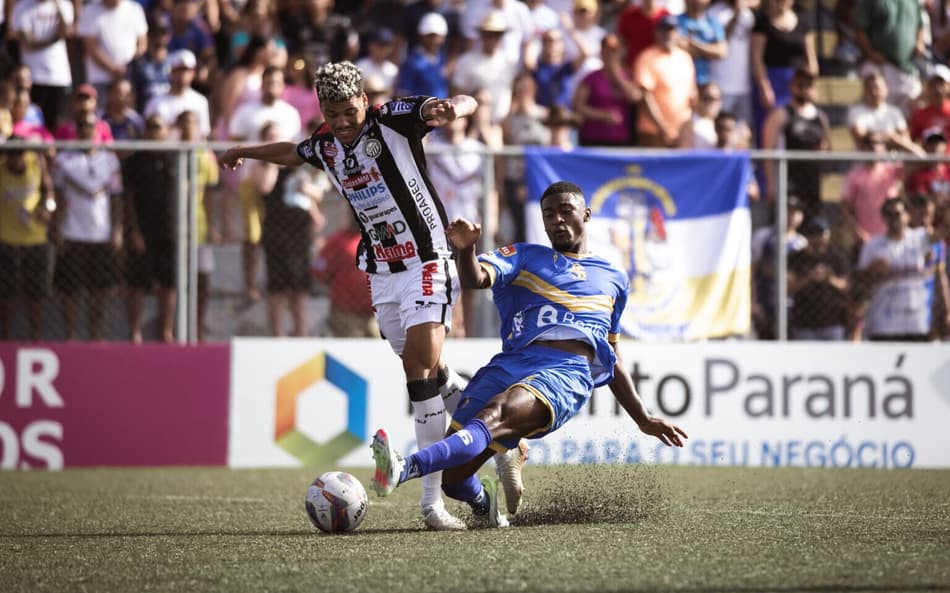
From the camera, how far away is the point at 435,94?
15.1m

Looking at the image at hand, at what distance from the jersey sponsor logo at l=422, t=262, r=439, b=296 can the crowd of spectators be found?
5.17 m

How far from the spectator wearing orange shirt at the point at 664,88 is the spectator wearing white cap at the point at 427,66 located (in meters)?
2.05

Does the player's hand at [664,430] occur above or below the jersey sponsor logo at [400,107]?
below

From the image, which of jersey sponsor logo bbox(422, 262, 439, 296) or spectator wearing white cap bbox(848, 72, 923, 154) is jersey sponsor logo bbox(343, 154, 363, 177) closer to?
jersey sponsor logo bbox(422, 262, 439, 296)

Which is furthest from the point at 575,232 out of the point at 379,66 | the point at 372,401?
the point at 379,66

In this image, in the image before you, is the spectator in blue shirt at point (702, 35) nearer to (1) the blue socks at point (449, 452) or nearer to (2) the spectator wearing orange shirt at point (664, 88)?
(2) the spectator wearing orange shirt at point (664, 88)

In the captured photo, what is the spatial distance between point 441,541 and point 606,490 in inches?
102

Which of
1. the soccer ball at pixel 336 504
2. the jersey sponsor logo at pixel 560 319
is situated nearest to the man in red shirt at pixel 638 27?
the jersey sponsor logo at pixel 560 319

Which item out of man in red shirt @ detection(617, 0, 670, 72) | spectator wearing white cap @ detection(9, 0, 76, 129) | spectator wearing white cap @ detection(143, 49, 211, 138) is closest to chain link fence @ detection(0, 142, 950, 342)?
spectator wearing white cap @ detection(143, 49, 211, 138)

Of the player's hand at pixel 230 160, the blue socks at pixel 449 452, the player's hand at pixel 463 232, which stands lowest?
the blue socks at pixel 449 452

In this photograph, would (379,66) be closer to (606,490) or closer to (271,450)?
(271,450)

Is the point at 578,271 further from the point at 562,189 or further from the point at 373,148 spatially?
the point at 373,148

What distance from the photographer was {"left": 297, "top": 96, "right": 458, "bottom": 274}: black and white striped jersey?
808cm

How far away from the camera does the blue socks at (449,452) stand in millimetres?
7008
